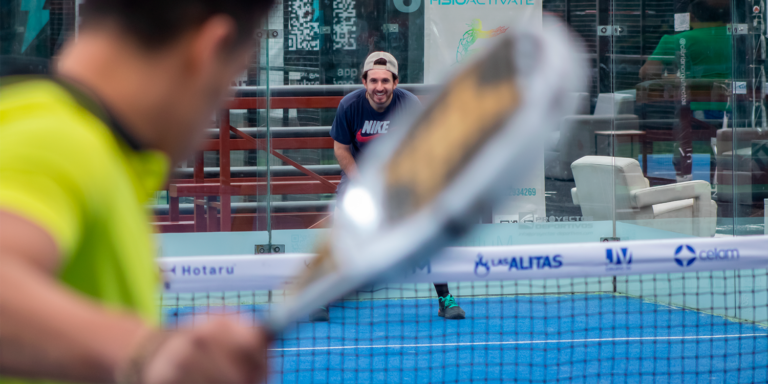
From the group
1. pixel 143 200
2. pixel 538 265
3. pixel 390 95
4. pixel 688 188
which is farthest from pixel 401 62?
pixel 143 200

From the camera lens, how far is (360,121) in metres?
5.57

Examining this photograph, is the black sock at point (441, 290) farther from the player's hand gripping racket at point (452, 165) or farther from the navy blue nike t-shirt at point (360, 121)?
the player's hand gripping racket at point (452, 165)

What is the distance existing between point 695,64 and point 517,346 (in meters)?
2.94

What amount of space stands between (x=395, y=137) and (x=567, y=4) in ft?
20.4

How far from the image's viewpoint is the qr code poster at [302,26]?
6289mm

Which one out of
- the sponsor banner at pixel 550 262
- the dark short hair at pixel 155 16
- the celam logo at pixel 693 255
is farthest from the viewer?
the celam logo at pixel 693 255

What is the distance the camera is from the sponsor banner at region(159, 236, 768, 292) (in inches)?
129

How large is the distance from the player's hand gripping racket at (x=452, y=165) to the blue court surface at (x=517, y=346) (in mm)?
3853

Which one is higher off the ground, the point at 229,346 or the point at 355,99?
the point at 355,99

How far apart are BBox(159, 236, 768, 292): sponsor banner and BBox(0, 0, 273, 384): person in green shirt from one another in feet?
7.62

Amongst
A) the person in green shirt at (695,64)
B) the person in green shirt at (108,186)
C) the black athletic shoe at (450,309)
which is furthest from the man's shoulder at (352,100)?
the person in green shirt at (108,186)

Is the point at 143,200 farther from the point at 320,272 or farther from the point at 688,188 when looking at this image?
the point at 688,188

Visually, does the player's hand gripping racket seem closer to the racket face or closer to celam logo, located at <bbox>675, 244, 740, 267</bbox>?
the racket face

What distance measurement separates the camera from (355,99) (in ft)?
18.5
